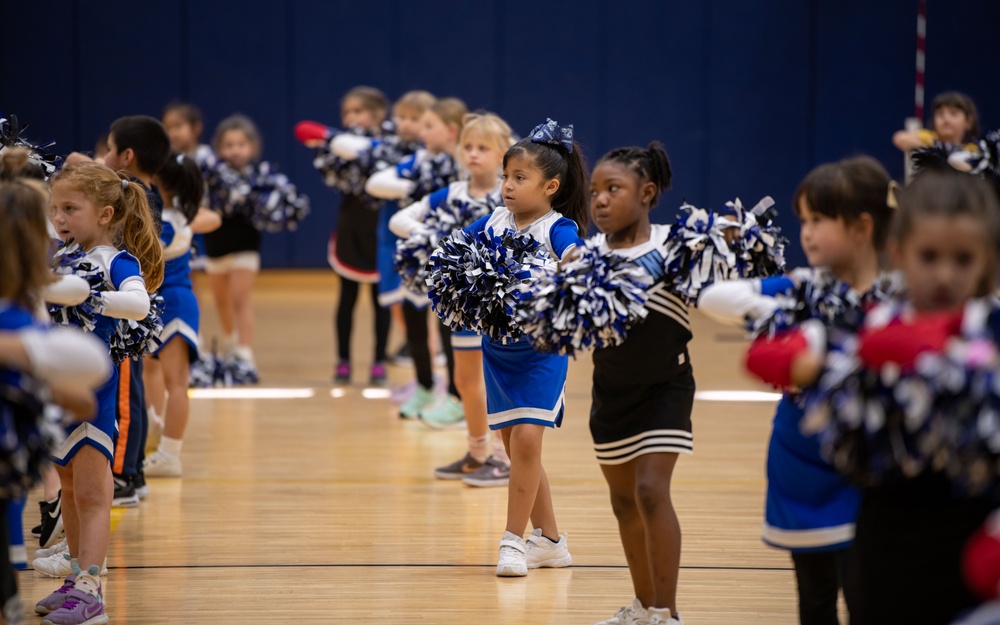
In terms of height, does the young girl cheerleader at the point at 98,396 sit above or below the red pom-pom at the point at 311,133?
below

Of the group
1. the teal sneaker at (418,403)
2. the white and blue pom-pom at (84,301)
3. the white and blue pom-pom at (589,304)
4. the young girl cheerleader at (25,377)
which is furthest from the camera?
the teal sneaker at (418,403)

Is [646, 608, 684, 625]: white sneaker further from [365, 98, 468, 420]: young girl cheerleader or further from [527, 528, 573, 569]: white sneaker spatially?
[365, 98, 468, 420]: young girl cheerleader

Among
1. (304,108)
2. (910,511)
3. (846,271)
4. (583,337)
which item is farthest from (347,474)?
(304,108)

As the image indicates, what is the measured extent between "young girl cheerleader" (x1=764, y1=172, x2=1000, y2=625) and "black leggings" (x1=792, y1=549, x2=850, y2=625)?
0.45m

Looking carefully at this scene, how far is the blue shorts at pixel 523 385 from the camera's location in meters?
3.73

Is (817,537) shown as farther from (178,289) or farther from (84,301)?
(178,289)

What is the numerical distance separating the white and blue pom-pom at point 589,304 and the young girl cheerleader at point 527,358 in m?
0.69

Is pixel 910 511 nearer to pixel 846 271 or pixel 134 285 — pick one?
pixel 846 271

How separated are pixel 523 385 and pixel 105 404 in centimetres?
124

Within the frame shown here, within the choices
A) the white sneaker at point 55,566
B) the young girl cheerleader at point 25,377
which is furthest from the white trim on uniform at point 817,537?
the white sneaker at point 55,566

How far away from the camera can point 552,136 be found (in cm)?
385

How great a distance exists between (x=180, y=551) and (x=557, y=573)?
4.09ft

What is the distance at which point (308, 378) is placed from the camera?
7363 mm

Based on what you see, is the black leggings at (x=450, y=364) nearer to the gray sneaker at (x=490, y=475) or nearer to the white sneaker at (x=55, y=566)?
the gray sneaker at (x=490, y=475)
